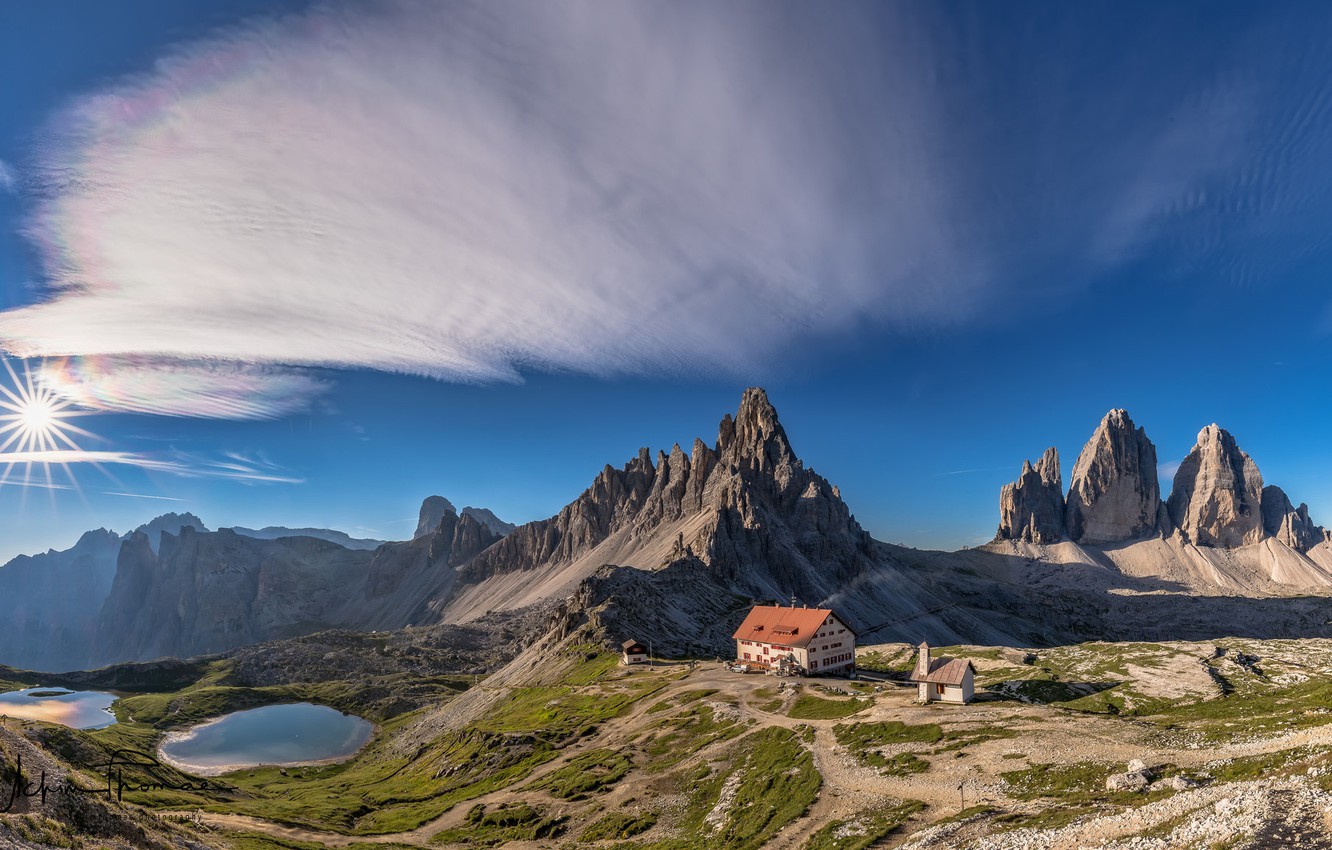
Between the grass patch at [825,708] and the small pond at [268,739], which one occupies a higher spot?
the grass patch at [825,708]

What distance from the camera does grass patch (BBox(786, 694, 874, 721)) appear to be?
6638 centimetres

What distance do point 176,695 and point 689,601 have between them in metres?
151

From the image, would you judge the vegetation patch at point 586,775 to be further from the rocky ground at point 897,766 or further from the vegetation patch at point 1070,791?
the vegetation patch at point 1070,791

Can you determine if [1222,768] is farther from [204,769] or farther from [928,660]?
[204,769]

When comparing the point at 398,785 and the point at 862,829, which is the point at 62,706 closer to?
the point at 398,785

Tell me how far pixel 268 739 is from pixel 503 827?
11034 centimetres

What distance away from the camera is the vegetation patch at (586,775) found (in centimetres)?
6191

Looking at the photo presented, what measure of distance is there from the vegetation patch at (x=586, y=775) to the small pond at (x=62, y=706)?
467 ft

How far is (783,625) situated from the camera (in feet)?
319

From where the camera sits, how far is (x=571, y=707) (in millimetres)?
95375

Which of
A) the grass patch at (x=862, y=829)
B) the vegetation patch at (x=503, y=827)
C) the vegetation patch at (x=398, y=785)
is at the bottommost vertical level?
the vegetation patch at (x=398, y=785)

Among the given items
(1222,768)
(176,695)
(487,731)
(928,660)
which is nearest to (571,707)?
(487,731)

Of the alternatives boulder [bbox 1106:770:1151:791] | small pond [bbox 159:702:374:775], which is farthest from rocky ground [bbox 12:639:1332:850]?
small pond [bbox 159:702:374:775]

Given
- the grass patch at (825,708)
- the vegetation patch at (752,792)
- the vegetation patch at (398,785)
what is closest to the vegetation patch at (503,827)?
the vegetation patch at (398,785)
